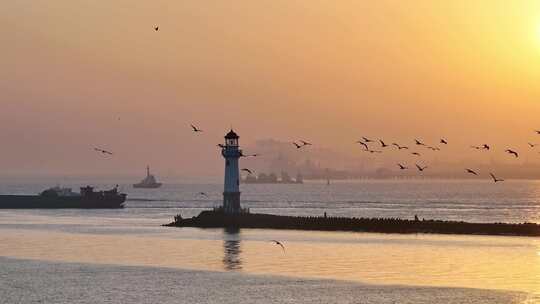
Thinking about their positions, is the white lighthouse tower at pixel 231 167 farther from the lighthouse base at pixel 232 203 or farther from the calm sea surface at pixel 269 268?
the calm sea surface at pixel 269 268

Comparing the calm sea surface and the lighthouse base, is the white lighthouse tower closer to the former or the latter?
the lighthouse base

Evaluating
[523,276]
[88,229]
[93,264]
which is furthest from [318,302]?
[88,229]

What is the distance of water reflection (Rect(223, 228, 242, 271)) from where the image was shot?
7680 cm

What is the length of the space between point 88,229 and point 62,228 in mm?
4666

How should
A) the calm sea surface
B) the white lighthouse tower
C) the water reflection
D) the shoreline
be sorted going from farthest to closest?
the white lighthouse tower → the shoreline → the water reflection → the calm sea surface

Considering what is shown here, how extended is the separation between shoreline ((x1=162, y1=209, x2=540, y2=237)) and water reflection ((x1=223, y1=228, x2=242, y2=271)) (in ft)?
7.86

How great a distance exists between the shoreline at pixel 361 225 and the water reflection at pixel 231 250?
240cm

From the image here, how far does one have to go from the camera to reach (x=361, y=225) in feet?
352

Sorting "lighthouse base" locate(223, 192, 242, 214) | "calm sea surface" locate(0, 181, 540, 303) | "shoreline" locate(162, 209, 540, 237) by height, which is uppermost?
"lighthouse base" locate(223, 192, 242, 214)

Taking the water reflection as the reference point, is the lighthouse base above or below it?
above

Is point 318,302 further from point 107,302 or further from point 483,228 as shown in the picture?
point 483,228

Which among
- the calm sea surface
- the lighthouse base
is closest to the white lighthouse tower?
the lighthouse base

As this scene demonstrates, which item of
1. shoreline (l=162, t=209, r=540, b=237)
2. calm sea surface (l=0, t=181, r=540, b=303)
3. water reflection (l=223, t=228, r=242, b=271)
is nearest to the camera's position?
calm sea surface (l=0, t=181, r=540, b=303)

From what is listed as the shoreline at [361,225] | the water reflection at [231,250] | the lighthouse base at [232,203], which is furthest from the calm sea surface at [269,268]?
the lighthouse base at [232,203]
